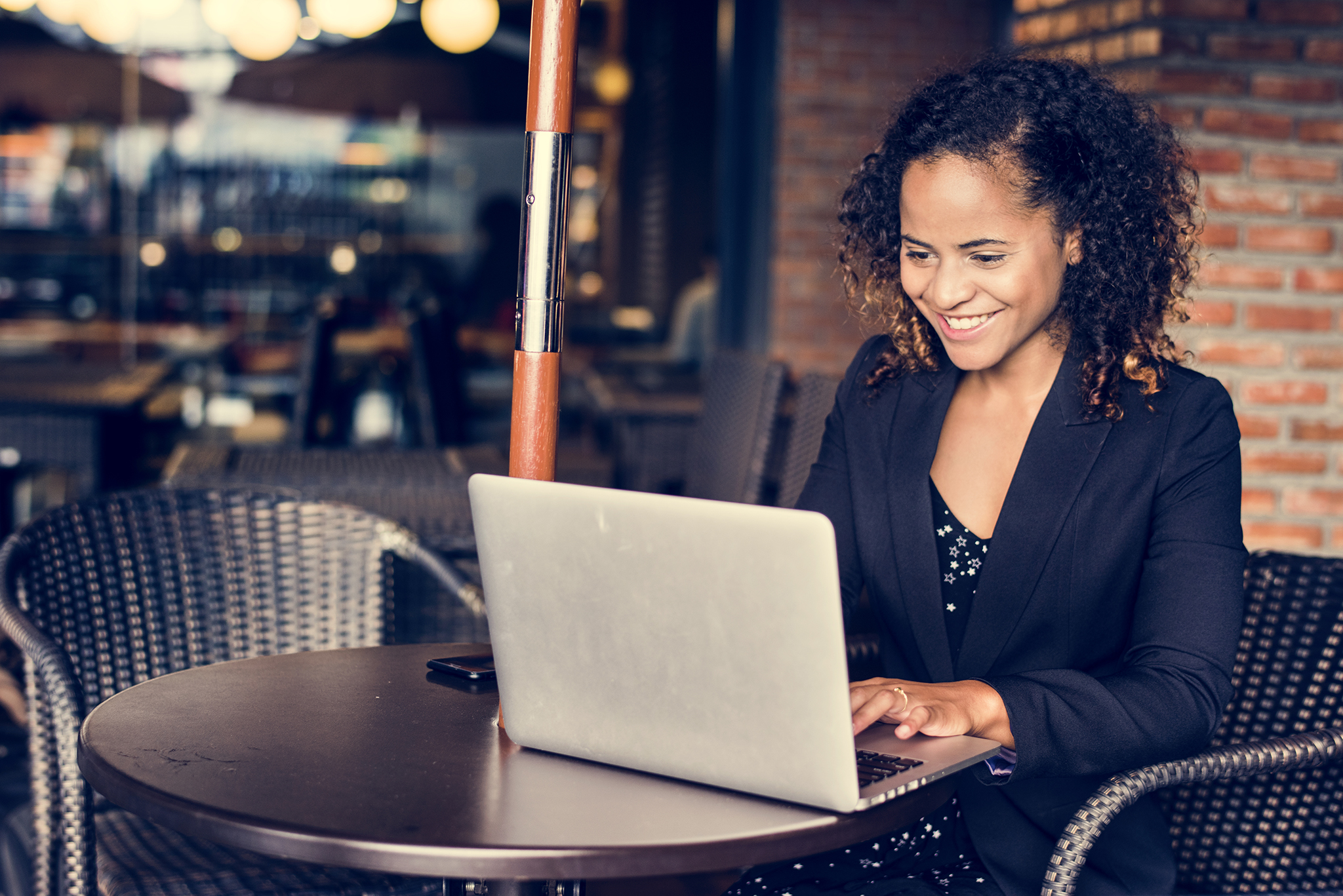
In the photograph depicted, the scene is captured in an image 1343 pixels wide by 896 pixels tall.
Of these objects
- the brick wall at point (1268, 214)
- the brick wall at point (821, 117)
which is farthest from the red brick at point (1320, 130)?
the brick wall at point (821, 117)

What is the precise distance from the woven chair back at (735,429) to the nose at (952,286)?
1.43 m

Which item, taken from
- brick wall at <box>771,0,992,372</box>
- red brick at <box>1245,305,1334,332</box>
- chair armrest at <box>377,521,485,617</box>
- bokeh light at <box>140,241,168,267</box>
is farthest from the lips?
bokeh light at <box>140,241,168,267</box>

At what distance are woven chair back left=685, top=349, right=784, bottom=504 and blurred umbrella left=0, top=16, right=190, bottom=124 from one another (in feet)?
14.0

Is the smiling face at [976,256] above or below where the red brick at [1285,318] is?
above

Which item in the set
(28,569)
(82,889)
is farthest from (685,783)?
(28,569)

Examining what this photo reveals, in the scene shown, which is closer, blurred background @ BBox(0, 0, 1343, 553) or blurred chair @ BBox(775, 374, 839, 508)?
blurred chair @ BBox(775, 374, 839, 508)

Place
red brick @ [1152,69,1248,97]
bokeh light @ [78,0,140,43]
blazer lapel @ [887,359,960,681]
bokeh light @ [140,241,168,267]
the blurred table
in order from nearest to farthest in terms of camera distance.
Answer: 1. blazer lapel @ [887,359,960,681]
2. red brick @ [1152,69,1248,97]
3. the blurred table
4. bokeh light @ [78,0,140,43]
5. bokeh light @ [140,241,168,267]

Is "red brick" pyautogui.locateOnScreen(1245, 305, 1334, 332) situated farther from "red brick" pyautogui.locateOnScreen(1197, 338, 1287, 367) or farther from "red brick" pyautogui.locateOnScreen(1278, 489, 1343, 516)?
"red brick" pyautogui.locateOnScreen(1278, 489, 1343, 516)

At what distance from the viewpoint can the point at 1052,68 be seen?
1660 mm

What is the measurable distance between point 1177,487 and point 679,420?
8.77 ft

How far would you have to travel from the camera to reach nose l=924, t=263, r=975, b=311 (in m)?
1.57

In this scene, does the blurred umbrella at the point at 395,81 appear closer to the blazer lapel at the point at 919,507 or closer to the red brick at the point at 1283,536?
the red brick at the point at 1283,536

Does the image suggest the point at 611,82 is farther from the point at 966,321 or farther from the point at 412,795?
the point at 412,795

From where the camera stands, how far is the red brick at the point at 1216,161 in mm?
2730
